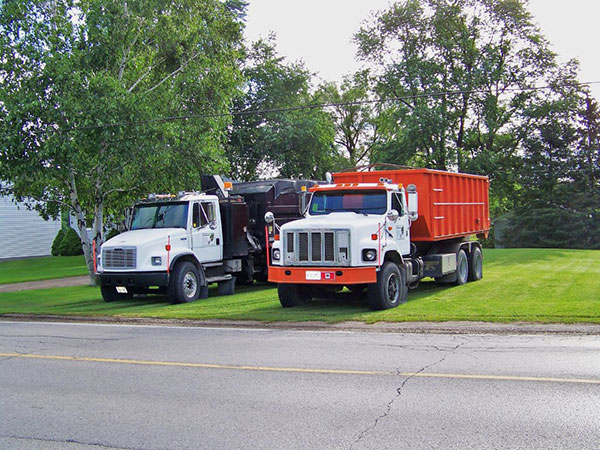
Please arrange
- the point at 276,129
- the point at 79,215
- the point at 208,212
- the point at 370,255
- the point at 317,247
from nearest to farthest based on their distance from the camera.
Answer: the point at 370,255 → the point at 317,247 → the point at 208,212 → the point at 79,215 → the point at 276,129

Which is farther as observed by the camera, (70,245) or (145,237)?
(70,245)

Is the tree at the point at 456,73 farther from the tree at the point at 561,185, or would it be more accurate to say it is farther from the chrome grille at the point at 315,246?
the chrome grille at the point at 315,246

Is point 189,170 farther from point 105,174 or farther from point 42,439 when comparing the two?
point 42,439

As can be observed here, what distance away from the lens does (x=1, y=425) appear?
6336mm

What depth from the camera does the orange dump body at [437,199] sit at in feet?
53.2

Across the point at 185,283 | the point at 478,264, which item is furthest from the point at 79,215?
the point at 478,264

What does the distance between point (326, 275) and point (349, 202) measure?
6.99 feet

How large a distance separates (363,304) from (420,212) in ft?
9.09

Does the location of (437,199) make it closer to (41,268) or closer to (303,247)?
(303,247)

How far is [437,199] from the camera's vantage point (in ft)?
54.7

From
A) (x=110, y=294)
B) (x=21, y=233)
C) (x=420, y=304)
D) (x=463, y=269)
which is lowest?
(x=420, y=304)

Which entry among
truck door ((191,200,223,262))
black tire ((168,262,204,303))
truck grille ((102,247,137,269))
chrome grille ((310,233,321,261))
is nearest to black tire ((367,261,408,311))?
chrome grille ((310,233,321,261))

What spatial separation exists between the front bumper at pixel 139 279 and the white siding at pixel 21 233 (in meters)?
23.4

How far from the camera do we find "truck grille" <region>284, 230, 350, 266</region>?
44.4 ft
